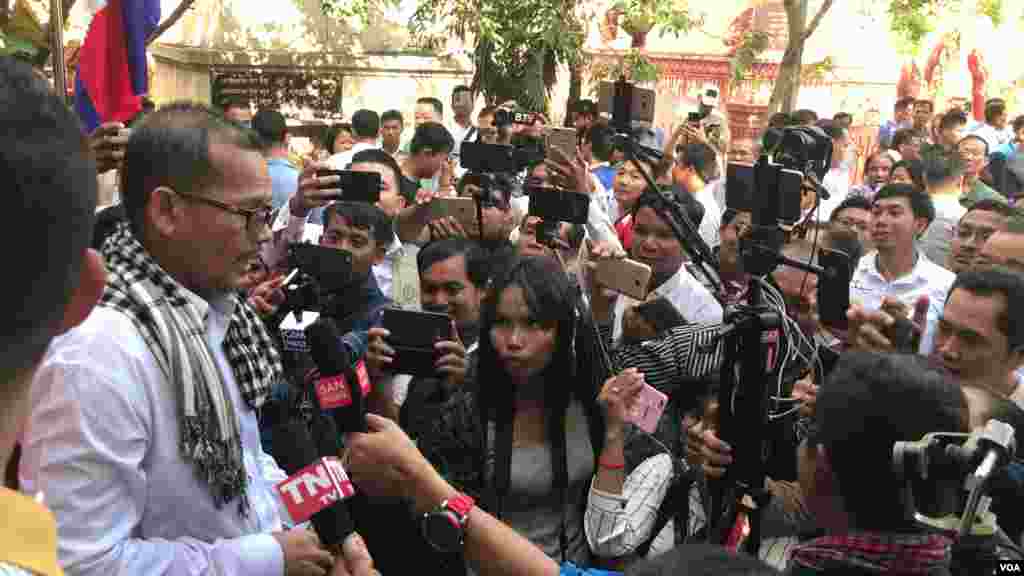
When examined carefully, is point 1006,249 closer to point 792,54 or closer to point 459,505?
point 459,505

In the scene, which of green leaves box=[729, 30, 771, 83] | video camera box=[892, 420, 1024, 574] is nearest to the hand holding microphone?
video camera box=[892, 420, 1024, 574]

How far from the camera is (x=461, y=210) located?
5266 mm

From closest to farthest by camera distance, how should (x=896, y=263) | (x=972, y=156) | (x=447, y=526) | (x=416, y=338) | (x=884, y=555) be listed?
(x=884, y=555)
(x=447, y=526)
(x=416, y=338)
(x=896, y=263)
(x=972, y=156)

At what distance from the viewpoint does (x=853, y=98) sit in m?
18.3

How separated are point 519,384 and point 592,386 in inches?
8.4

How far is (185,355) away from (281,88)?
493 inches

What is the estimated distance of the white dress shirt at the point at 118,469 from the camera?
6.18ft

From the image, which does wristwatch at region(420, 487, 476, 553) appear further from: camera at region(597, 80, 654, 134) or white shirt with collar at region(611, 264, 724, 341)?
white shirt with collar at region(611, 264, 724, 341)

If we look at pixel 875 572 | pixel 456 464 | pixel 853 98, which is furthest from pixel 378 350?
pixel 853 98

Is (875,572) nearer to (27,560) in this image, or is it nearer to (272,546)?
(272,546)

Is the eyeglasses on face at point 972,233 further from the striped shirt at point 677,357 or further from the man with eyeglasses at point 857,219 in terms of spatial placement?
the striped shirt at point 677,357

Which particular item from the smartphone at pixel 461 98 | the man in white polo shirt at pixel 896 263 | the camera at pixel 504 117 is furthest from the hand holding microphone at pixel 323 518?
the smartphone at pixel 461 98

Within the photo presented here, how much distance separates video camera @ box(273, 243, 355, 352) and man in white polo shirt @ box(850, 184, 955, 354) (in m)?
2.80

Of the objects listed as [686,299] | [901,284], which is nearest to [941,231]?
[901,284]
